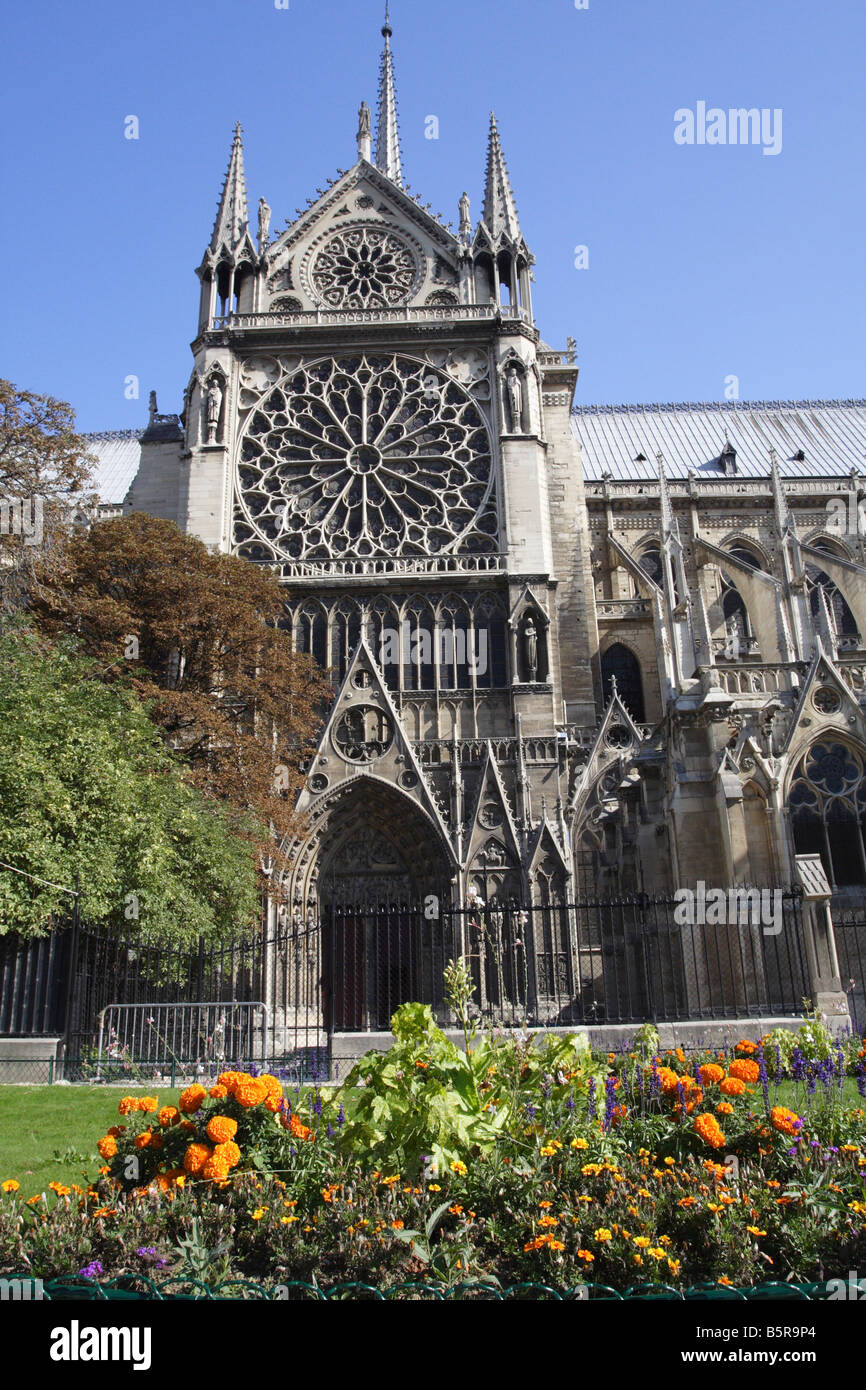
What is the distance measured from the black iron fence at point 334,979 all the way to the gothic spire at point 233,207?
20764mm

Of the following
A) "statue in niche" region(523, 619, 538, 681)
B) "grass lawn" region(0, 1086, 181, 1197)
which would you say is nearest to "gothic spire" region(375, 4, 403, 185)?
"statue in niche" region(523, 619, 538, 681)

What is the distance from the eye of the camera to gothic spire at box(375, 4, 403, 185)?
46750mm

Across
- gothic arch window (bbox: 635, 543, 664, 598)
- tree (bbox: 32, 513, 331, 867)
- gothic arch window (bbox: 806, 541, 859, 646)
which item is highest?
gothic arch window (bbox: 635, 543, 664, 598)

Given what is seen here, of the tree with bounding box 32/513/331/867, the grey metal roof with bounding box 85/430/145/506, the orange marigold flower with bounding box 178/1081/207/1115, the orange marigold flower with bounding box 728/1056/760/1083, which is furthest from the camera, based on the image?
the grey metal roof with bounding box 85/430/145/506

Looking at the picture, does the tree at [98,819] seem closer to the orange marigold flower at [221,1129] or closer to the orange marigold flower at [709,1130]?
the orange marigold flower at [221,1129]

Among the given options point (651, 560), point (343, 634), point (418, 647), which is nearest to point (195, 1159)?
point (418, 647)

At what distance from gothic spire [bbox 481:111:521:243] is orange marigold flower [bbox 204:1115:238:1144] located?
95.4 feet

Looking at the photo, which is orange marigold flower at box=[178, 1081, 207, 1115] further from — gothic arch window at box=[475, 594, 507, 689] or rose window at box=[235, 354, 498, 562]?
rose window at box=[235, 354, 498, 562]

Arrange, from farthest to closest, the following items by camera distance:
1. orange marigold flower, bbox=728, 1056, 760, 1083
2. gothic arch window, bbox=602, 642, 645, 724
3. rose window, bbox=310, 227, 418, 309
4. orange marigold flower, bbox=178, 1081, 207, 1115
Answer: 1. rose window, bbox=310, 227, 418, 309
2. gothic arch window, bbox=602, 642, 645, 724
3. orange marigold flower, bbox=728, 1056, 760, 1083
4. orange marigold flower, bbox=178, 1081, 207, 1115

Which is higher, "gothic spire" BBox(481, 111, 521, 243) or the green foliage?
"gothic spire" BBox(481, 111, 521, 243)

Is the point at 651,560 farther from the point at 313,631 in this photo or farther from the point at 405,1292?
the point at 405,1292

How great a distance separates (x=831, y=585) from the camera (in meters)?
32.9

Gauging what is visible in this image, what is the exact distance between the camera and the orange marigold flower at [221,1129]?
5.84m
